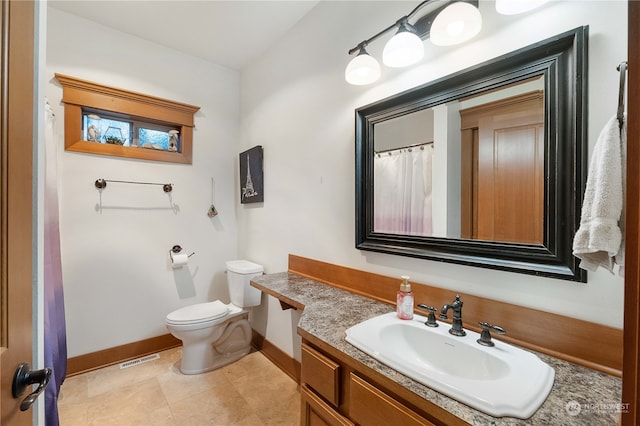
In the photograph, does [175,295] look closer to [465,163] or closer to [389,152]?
[389,152]

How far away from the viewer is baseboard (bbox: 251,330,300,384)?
206 centimetres

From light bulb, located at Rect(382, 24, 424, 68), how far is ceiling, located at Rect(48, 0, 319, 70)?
1021mm

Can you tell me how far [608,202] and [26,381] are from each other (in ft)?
4.76

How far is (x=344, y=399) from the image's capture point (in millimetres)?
947

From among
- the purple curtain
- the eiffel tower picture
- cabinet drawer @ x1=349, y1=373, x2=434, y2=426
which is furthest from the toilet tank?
cabinet drawer @ x1=349, y1=373, x2=434, y2=426

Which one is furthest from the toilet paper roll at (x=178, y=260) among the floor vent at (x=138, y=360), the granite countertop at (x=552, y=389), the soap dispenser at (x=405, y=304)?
the soap dispenser at (x=405, y=304)

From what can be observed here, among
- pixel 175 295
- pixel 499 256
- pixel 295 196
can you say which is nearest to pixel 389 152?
pixel 499 256

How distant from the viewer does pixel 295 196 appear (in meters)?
2.11

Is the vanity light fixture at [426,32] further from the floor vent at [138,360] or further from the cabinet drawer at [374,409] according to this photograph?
the floor vent at [138,360]

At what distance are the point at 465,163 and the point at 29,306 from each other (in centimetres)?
147

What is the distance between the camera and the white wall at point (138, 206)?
2.12 metres

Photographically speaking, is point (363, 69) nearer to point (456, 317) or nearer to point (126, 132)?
point (456, 317)

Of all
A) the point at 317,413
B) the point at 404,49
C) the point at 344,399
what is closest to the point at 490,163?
the point at 404,49

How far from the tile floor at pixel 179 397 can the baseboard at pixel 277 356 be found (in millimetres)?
39
